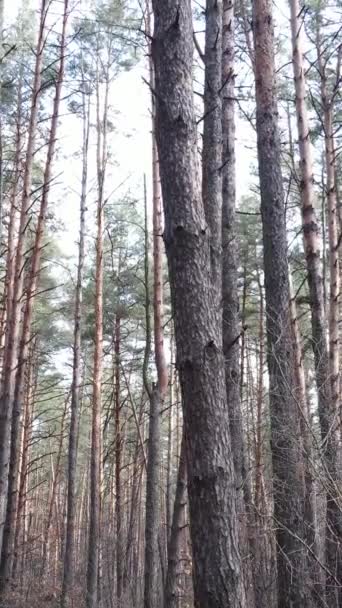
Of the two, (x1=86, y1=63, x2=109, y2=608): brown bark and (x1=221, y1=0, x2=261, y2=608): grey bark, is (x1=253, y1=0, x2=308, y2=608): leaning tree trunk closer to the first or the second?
(x1=221, y1=0, x2=261, y2=608): grey bark

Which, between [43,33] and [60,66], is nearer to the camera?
[43,33]

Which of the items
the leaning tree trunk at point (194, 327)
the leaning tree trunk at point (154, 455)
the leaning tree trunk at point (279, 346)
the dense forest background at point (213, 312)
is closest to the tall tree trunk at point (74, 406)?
the dense forest background at point (213, 312)

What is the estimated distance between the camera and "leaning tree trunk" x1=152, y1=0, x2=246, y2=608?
2193mm

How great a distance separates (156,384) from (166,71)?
5106mm

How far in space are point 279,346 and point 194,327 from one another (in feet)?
9.48

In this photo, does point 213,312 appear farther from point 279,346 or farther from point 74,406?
point 74,406

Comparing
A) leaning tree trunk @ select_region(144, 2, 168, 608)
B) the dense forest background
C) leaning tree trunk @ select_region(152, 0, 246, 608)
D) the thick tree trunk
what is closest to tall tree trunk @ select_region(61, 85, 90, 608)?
the dense forest background

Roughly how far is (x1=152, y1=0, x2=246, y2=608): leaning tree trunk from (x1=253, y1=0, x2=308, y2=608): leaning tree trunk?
2.58 m

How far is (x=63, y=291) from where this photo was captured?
Result: 55.9 ft

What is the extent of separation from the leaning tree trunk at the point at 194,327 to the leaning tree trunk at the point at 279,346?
8.45 feet

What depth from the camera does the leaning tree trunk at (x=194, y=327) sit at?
219cm

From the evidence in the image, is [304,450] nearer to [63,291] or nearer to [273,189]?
[273,189]

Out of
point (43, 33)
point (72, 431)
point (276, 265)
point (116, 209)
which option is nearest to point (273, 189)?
point (276, 265)

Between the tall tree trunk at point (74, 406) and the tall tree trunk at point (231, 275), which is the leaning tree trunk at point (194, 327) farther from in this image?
the tall tree trunk at point (74, 406)
